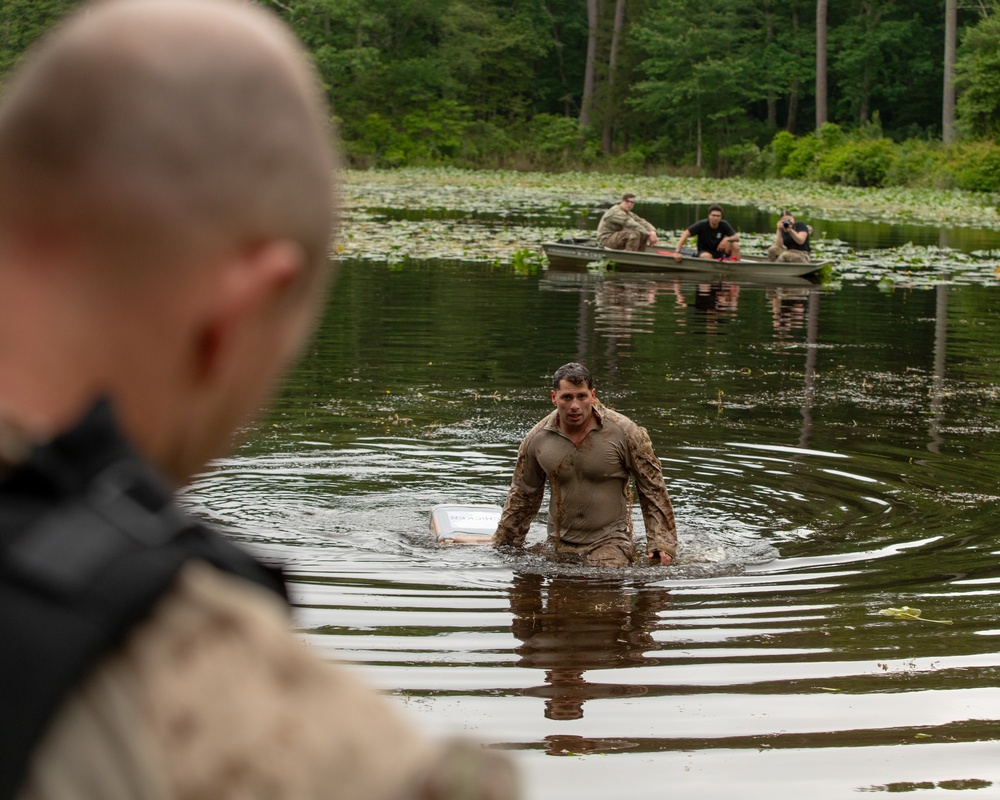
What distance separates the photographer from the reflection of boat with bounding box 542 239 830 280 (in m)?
25.6

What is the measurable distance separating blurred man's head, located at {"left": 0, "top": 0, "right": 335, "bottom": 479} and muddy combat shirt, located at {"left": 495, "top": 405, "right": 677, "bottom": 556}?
875cm

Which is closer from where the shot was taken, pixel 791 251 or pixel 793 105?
pixel 791 251

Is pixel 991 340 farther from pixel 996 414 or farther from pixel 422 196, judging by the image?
pixel 422 196

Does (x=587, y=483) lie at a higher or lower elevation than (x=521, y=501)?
higher

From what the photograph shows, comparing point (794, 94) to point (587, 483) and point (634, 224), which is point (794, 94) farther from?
point (587, 483)

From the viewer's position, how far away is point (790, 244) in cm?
2619

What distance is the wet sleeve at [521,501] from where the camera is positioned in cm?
967

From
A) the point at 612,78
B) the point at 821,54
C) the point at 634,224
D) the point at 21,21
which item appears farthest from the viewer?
the point at 612,78

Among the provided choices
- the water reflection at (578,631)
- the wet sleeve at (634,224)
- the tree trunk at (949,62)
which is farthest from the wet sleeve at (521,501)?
the tree trunk at (949,62)

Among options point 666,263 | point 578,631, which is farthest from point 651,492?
point 666,263

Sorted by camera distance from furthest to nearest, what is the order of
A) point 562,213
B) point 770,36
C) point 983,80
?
point 770,36, point 983,80, point 562,213

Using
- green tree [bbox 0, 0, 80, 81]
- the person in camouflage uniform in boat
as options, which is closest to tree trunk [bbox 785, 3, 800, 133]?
green tree [bbox 0, 0, 80, 81]

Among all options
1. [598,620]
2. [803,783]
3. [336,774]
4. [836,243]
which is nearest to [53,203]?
[336,774]

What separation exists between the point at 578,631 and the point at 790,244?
1944cm
